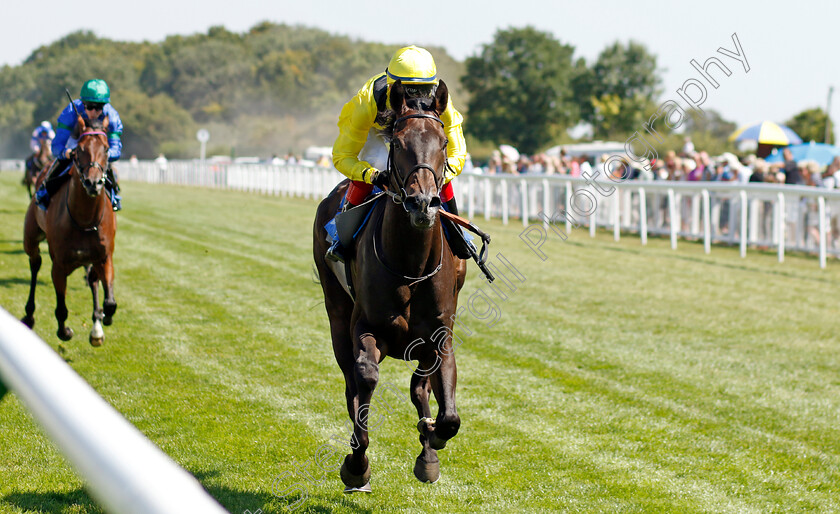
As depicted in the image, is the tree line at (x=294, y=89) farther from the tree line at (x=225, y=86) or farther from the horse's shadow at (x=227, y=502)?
the horse's shadow at (x=227, y=502)

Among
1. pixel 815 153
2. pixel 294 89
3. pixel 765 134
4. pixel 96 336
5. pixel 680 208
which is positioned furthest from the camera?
pixel 294 89

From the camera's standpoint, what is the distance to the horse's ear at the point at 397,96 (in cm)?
380

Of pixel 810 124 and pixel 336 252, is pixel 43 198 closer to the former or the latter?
pixel 336 252

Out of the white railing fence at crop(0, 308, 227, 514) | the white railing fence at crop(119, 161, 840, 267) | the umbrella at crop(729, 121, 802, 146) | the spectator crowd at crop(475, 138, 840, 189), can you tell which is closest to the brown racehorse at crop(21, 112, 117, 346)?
the white railing fence at crop(0, 308, 227, 514)

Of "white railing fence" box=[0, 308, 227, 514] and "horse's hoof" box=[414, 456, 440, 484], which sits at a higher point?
"white railing fence" box=[0, 308, 227, 514]

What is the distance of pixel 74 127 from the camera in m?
7.62

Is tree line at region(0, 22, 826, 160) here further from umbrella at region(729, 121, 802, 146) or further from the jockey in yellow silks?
the jockey in yellow silks

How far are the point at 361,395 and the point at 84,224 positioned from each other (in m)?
4.23

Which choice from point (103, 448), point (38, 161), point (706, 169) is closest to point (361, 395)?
point (103, 448)

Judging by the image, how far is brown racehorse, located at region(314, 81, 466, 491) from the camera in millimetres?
A: 3721

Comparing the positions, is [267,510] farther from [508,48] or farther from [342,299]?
[508,48]

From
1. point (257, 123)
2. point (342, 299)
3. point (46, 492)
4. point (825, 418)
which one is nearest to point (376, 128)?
point (342, 299)

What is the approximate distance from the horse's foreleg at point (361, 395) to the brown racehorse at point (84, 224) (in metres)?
3.79

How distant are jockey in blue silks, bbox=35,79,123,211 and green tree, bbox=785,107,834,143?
54.2 m
